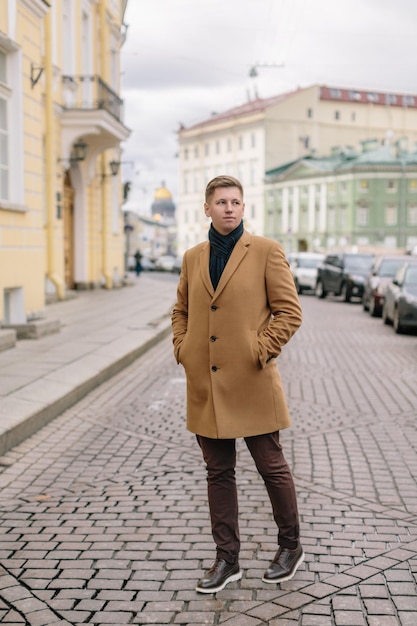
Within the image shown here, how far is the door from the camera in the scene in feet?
83.7

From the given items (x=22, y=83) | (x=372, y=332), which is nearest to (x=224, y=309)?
(x=22, y=83)

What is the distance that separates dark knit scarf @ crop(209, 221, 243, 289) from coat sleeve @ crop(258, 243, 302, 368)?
177 mm

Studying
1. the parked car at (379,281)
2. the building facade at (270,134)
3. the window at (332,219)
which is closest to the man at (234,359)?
the parked car at (379,281)

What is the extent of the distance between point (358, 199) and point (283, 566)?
84.0 metres

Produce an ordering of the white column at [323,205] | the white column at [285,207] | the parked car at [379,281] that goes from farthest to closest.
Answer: the white column at [285,207]
the white column at [323,205]
the parked car at [379,281]

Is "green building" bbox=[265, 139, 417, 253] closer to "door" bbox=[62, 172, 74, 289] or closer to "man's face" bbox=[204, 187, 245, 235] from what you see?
"door" bbox=[62, 172, 74, 289]

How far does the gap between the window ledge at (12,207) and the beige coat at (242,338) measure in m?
8.63

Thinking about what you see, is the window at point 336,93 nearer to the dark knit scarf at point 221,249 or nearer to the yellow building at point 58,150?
the yellow building at point 58,150

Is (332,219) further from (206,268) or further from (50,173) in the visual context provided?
(206,268)

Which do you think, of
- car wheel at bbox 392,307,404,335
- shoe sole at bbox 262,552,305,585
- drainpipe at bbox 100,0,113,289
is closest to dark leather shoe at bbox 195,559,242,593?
shoe sole at bbox 262,552,305,585

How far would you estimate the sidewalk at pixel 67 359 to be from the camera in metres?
7.50

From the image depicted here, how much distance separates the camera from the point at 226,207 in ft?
12.7

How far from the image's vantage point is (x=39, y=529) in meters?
4.84

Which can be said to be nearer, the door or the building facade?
the door
